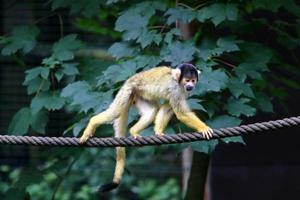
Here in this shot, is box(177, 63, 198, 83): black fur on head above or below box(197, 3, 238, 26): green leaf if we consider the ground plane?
below

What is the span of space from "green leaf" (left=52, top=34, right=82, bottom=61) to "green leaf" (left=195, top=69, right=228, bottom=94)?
2.63ft

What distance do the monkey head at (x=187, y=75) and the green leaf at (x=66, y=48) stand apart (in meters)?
0.82

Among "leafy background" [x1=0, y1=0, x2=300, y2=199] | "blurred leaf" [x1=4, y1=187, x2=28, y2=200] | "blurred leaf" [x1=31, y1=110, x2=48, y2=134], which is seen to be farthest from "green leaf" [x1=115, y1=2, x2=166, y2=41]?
"blurred leaf" [x1=4, y1=187, x2=28, y2=200]

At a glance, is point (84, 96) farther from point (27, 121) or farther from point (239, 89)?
point (239, 89)

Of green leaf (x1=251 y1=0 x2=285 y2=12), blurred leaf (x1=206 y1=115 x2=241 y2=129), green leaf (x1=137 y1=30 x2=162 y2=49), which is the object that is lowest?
blurred leaf (x1=206 y1=115 x2=241 y2=129)

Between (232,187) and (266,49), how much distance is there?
1.93 m

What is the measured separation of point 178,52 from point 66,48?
0.69 metres

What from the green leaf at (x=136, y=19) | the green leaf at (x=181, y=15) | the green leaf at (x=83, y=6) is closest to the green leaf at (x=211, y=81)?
the green leaf at (x=181, y=15)

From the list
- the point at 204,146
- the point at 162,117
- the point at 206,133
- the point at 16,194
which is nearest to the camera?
the point at 206,133

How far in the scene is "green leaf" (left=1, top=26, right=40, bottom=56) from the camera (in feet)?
13.7

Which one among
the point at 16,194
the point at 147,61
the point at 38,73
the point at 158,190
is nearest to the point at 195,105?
the point at 147,61

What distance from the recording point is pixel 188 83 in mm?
3496

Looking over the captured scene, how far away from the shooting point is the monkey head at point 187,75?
137 inches

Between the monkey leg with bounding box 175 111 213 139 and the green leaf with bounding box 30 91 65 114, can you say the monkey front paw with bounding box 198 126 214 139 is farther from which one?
the green leaf with bounding box 30 91 65 114
